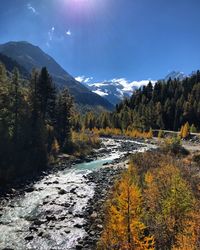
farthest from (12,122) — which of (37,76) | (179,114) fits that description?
(179,114)

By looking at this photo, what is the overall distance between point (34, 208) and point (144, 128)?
118740mm

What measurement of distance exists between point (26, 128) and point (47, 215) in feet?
102

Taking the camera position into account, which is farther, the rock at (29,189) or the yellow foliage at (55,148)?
the yellow foliage at (55,148)

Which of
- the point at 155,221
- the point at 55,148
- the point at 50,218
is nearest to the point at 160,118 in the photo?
the point at 55,148

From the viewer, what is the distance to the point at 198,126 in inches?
5733

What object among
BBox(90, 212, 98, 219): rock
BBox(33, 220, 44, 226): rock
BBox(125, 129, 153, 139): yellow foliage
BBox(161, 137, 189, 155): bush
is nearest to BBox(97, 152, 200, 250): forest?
BBox(90, 212, 98, 219): rock

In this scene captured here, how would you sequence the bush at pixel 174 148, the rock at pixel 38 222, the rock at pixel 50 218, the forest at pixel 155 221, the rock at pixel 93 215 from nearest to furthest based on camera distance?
the forest at pixel 155 221, the rock at pixel 38 222, the rock at pixel 93 215, the rock at pixel 50 218, the bush at pixel 174 148

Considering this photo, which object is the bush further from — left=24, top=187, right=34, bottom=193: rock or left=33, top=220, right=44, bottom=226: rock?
left=33, top=220, right=44, bottom=226: rock

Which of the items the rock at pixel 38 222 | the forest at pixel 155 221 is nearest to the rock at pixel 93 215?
the rock at pixel 38 222

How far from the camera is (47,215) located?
36.9 metres

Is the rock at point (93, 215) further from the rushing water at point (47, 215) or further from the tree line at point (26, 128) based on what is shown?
the tree line at point (26, 128)

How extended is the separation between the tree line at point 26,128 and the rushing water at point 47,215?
264 inches

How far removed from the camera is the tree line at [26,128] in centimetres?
5700

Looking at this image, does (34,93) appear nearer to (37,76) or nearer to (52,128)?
(37,76)
